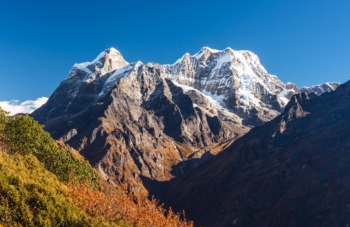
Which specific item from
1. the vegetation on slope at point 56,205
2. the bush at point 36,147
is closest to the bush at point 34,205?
the vegetation on slope at point 56,205

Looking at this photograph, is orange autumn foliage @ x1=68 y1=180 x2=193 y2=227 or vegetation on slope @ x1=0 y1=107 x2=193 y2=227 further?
orange autumn foliage @ x1=68 y1=180 x2=193 y2=227

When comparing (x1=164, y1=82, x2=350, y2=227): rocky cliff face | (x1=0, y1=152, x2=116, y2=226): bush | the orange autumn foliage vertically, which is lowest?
(x1=164, y1=82, x2=350, y2=227): rocky cliff face

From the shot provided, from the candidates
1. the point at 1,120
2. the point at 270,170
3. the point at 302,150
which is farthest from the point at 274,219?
the point at 1,120

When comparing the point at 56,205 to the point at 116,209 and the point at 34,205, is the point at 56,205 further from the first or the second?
the point at 116,209

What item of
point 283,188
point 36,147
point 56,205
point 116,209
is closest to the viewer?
point 56,205

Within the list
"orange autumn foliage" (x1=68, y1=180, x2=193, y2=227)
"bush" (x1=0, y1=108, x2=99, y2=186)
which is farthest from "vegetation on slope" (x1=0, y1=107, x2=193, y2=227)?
"bush" (x1=0, y1=108, x2=99, y2=186)

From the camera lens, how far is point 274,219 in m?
126

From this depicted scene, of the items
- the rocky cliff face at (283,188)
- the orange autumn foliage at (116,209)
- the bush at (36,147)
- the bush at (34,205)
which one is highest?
the bush at (36,147)

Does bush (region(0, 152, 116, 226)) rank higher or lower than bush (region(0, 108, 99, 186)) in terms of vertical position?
lower

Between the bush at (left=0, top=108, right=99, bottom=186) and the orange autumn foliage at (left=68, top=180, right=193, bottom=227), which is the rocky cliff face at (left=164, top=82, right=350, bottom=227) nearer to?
the orange autumn foliage at (left=68, top=180, right=193, bottom=227)

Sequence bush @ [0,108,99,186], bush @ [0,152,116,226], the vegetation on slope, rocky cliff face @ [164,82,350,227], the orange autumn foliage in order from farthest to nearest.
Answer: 1. rocky cliff face @ [164,82,350,227]
2. bush @ [0,108,99,186]
3. the orange autumn foliage
4. the vegetation on slope
5. bush @ [0,152,116,226]

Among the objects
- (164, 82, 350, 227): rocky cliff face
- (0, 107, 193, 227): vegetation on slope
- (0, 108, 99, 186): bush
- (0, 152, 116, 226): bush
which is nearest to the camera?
(0, 152, 116, 226): bush

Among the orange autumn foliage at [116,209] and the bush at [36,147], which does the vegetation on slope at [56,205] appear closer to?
the orange autumn foliage at [116,209]

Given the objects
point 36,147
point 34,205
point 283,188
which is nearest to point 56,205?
point 34,205
